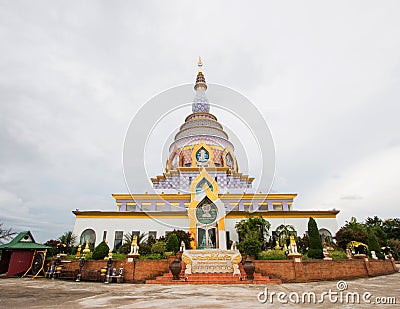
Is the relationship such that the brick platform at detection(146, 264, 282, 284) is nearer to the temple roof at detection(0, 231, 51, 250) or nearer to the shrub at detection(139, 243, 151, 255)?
the shrub at detection(139, 243, 151, 255)

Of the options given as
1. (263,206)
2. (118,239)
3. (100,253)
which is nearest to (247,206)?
(263,206)

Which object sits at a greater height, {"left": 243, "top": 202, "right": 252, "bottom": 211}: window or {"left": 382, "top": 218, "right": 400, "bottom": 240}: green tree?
{"left": 243, "top": 202, "right": 252, "bottom": 211}: window

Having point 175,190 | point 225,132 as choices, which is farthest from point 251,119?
point 225,132

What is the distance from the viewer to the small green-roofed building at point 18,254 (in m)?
14.1

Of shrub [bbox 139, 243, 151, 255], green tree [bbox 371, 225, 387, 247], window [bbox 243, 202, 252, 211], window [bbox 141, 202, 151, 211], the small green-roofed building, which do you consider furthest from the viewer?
window [bbox 243, 202, 252, 211]

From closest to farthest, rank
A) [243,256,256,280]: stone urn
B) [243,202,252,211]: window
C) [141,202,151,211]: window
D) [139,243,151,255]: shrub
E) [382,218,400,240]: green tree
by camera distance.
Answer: [243,256,256,280]: stone urn, [139,243,151,255]: shrub, [141,202,151,211]: window, [243,202,252,211]: window, [382,218,400,240]: green tree

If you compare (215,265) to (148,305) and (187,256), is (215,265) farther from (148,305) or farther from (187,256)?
(148,305)

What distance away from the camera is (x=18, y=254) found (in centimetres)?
1439

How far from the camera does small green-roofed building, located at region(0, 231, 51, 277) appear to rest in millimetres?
14126

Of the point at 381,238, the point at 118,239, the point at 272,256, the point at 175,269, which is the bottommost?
the point at 175,269

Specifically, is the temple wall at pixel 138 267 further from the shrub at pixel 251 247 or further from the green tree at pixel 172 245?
the shrub at pixel 251 247

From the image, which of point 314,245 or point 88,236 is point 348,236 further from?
point 88,236

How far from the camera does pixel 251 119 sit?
43.1 feet

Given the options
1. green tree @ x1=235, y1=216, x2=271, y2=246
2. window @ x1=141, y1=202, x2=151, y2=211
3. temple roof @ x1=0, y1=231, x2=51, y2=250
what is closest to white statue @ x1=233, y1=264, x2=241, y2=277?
green tree @ x1=235, y1=216, x2=271, y2=246
